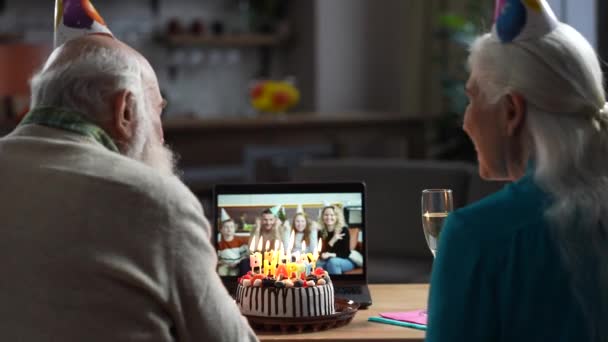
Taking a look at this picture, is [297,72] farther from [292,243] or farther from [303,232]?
[292,243]

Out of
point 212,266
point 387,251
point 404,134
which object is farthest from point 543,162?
point 404,134

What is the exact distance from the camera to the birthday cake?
1738mm

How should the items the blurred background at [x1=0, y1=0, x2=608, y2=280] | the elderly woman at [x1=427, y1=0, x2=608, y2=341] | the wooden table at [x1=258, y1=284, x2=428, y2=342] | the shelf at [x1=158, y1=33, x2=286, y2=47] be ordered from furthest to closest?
the shelf at [x1=158, y1=33, x2=286, y2=47], the blurred background at [x1=0, y1=0, x2=608, y2=280], the wooden table at [x1=258, y1=284, x2=428, y2=342], the elderly woman at [x1=427, y1=0, x2=608, y2=341]

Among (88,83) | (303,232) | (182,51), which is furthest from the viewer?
(182,51)

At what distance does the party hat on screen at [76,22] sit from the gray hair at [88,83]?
213 millimetres

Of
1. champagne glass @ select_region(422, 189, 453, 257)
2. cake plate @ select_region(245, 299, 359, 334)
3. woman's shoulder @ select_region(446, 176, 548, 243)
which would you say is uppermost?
woman's shoulder @ select_region(446, 176, 548, 243)

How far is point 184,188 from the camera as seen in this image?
1422mm

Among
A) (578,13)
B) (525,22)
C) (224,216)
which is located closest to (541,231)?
(525,22)

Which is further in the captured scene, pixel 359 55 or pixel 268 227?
pixel 359 55

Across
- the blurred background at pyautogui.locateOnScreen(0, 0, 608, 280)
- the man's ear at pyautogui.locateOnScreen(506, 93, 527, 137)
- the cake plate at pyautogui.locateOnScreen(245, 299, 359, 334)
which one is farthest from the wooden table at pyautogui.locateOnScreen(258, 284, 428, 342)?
the blurred background at pyautogui.locateOnScreen(0, 0, 608, 280)

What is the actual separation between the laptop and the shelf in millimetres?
5408

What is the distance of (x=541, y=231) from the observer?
4.31 ft

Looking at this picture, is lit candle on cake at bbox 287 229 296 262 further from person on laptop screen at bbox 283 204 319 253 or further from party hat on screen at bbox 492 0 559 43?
party hat on screen at bbox 492 0 559 43

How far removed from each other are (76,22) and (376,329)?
0.79 m
